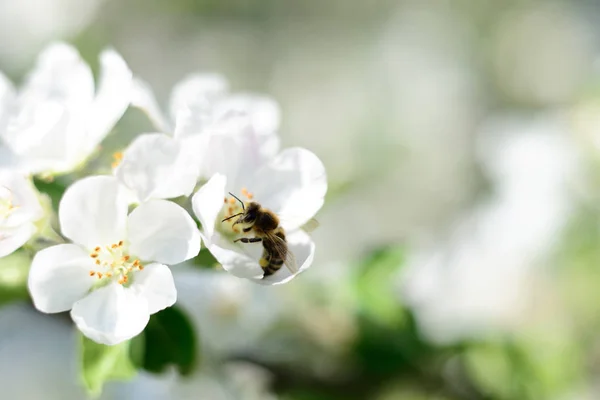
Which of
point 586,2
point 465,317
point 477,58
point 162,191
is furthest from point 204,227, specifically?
point 586,2

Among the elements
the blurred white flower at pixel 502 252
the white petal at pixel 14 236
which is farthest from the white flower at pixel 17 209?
the blurred white flower at pixel 502 252

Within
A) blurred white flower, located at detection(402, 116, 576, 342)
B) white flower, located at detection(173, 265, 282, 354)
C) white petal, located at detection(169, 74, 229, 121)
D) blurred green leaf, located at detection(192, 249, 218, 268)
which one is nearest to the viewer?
blurred green leaf, located at detection(192, 249, 218, 268)

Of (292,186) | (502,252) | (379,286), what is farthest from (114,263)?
(502,252)

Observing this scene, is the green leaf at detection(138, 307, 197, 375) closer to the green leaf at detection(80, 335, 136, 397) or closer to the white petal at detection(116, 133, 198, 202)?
the green leaf at detection(80, 335, 136, 397)

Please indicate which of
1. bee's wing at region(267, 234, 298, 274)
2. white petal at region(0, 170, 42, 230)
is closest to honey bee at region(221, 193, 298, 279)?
bee's wing at region(267, 234, 298, 274)

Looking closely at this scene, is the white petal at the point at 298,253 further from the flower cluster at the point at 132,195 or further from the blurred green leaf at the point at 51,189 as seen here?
the blurred green leaf at the point at 51,189
